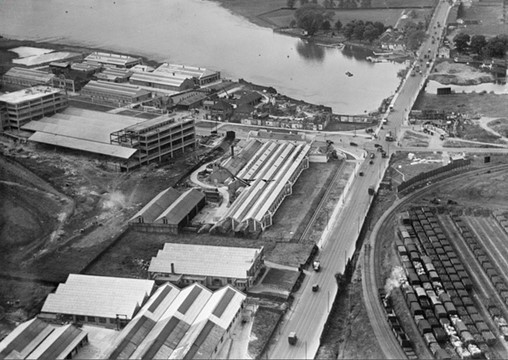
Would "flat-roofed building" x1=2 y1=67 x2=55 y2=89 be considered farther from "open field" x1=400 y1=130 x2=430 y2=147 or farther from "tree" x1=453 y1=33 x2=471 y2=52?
"tree" x1=453 y1=33 x2=471 y2=52

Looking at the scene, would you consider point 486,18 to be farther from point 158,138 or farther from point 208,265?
point 208,265

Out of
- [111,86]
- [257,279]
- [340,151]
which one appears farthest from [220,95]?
[257,279]

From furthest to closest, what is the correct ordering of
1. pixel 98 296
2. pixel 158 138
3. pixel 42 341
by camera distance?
1. pixel 158 138
2. pixel 98 296
3. pixel 42 341

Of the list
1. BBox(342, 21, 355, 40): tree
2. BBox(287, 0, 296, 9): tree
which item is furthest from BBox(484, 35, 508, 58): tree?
BBox(287, 0, 296, 9): tree

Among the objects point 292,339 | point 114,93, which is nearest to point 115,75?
point 114,93

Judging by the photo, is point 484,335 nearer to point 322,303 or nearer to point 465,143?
point 322,303

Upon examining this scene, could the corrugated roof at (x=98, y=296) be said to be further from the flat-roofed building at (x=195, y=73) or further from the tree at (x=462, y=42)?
the tree at (x=462, y=42)

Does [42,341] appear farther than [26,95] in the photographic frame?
No
